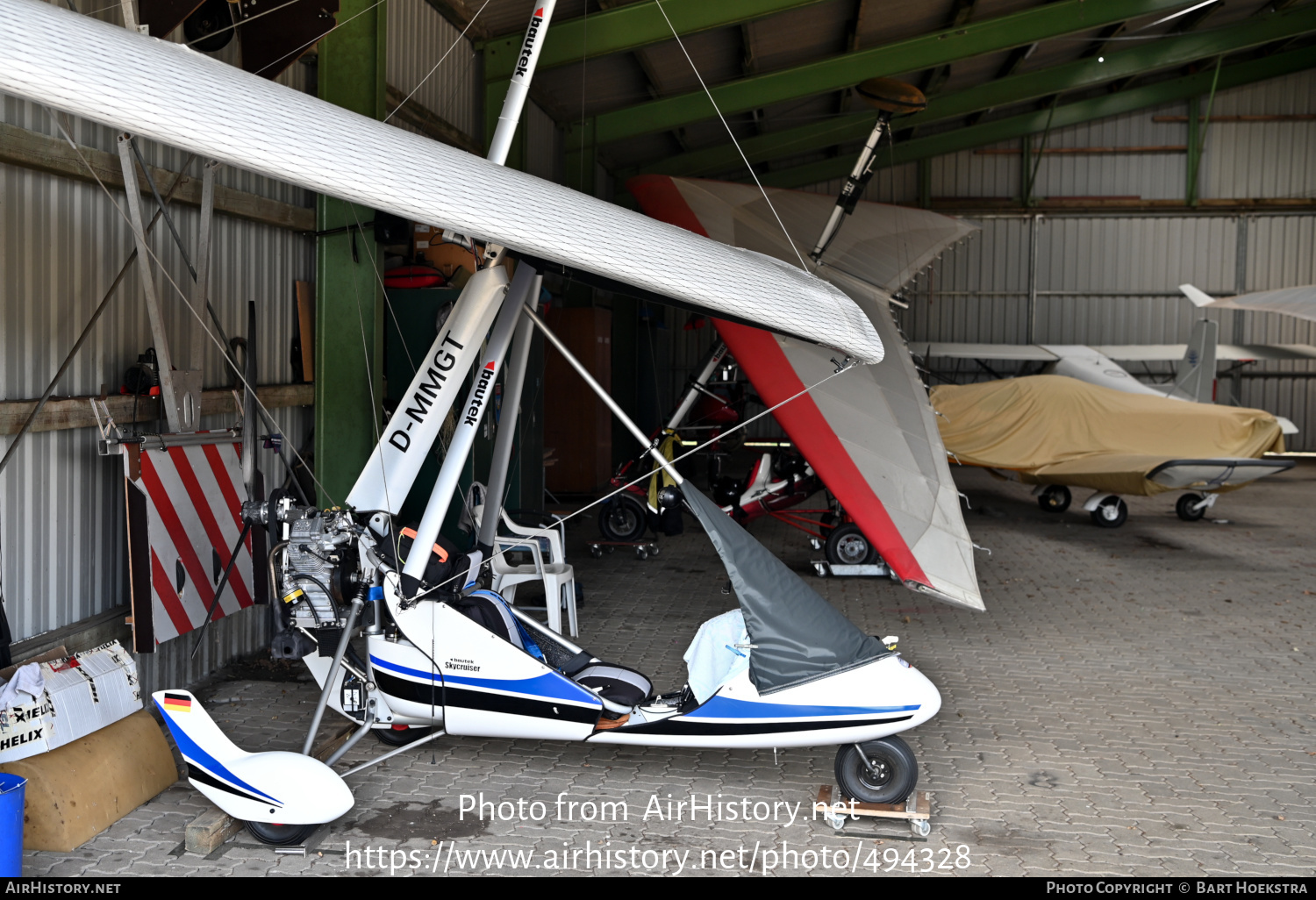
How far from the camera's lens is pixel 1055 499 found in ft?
45.1

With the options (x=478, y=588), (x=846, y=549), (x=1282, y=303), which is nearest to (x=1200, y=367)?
(x=1282, y=303)

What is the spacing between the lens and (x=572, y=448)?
14164 millimetres

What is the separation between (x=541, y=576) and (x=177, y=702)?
301 centimetres

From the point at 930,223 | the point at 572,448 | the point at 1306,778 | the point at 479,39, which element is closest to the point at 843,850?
the point at 1306,778

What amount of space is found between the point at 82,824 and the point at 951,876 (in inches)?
127

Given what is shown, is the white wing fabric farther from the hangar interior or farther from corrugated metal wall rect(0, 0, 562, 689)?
corrugated metal wall rect(0, 0, 562, 689)

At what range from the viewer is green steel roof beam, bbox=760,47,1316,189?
69.9ft

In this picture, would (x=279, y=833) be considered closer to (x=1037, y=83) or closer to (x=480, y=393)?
(x=480, y=393)

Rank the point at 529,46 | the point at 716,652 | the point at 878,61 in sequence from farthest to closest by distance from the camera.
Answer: the point at 878,61 → the point at 529,46 → the point at 716,652

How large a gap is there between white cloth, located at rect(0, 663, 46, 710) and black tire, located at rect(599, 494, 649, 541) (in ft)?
22.5

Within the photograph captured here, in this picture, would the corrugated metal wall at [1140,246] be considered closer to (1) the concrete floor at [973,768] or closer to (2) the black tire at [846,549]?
(2) the black tire at [846,549]

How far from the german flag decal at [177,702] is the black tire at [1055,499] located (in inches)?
485

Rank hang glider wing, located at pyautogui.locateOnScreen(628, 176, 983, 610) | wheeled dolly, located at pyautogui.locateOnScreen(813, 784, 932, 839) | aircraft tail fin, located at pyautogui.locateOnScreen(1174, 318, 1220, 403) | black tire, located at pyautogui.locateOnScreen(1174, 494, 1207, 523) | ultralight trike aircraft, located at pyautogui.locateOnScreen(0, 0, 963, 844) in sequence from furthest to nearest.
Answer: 1. aircraft tail fin, located at pyautogui.locateOnScreen(1174, 318, 1220, 403)
2. black tire, located at pyautogui.locateOnScreen(1174, 494, 1207, 523)
3. hang glider wing, located at pyautogui.locateOnScreen(628, 176, 983, 610)
4. wheeled dolly, located at pyautogui.locateOnScreen(813, 784, 932, 839)
5. ultralight trike aircraft, located at pyautogui.locateOnScreen(0, 0, 963, 844)

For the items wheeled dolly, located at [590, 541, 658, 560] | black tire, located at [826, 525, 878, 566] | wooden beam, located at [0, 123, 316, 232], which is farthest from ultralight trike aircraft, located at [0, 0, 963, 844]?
wheeled dolly, located at [590, 541, 658, 560]
